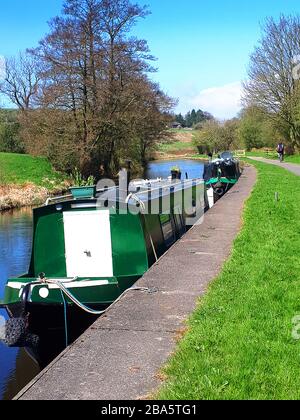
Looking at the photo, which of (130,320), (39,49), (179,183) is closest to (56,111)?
(39,49)

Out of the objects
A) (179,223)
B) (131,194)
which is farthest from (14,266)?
(131,194)

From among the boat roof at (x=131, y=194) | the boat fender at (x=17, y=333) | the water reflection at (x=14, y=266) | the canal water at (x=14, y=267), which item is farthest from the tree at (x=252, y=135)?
the boat fender at (x=17, y=333)

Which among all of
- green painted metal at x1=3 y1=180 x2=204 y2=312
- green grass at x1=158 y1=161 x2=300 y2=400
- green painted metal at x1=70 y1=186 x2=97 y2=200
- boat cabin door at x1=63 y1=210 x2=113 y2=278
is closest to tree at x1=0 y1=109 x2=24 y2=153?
green painted metal at x1=70 y1=186 x2=97 y2=200

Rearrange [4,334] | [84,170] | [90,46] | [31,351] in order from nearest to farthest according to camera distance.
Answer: [4,334] < [31,351] < [90,46] < [84,170]

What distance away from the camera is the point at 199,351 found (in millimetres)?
4309

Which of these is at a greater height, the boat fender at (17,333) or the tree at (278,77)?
the tree at (278,77)

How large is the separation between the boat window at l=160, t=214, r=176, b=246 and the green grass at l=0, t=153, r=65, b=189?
Answer: 1948cm

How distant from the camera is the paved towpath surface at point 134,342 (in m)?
3.81

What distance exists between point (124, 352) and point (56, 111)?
1133 inches

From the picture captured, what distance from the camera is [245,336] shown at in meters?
4.55

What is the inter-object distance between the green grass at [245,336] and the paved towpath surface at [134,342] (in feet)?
0.61

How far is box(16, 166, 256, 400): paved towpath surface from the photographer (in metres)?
3.81

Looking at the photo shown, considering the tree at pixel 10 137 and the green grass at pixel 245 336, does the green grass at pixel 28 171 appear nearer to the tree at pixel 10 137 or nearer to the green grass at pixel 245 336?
the tree at pixel 10 137
